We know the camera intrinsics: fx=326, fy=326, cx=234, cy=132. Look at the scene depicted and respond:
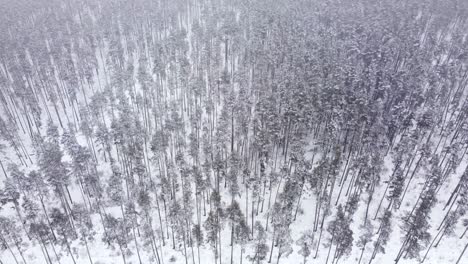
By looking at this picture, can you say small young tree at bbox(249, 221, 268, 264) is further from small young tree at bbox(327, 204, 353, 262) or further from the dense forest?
small young tree at bbox(327, 204, 353, 262)

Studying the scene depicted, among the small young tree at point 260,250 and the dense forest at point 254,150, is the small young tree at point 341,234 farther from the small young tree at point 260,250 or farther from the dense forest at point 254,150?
the small young tree at point 260,250

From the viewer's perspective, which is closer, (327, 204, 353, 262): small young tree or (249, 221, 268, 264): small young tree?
(327, 204, 353, 262): small young tree

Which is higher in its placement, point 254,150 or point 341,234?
point 254,150

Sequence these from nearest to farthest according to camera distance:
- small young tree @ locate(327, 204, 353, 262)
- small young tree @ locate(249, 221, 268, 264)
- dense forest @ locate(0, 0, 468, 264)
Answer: small young tree @ locate(327, 204, 353, 262) → small young tree @ locate(249, 221, 268, 264) → dense forest @ locate(0, 0, 468, 264)

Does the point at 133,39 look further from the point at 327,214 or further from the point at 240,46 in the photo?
the point at 327,214

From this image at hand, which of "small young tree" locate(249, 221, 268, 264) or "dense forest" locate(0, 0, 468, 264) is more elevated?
"dense forest" locate(0, 0, 468, 264)

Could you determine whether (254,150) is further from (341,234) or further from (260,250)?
(341,234)

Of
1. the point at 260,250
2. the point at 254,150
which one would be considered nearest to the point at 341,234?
the point at 260,250

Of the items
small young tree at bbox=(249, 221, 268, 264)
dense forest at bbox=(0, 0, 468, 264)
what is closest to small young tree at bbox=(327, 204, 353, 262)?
dense forest at bbox=(0, 0, 468, 264)
